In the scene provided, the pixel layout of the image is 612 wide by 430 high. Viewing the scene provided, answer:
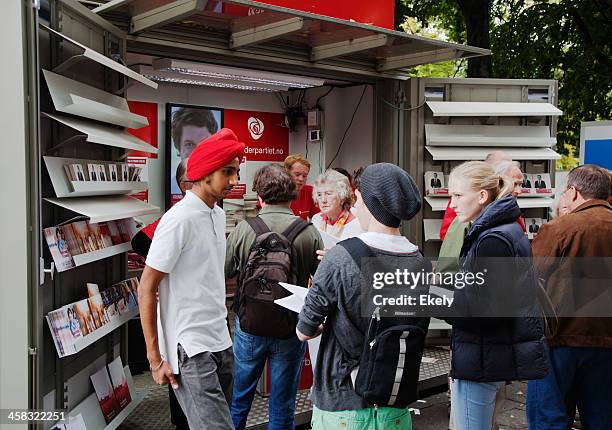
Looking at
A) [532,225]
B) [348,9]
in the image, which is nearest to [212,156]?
[348,9]

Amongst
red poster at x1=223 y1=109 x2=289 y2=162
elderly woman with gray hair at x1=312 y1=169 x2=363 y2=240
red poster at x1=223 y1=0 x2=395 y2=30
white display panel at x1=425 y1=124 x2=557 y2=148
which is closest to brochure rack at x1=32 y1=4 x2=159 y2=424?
red poster at x1=223 y1=0 x2=395 y2=30

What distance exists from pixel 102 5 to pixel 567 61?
384 inches

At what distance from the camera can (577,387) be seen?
12.5ft

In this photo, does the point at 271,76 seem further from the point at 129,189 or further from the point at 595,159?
the point at 595,159

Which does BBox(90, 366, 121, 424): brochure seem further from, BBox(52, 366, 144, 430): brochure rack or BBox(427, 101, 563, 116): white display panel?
BBox(427, 101, 563, 116): white display panel

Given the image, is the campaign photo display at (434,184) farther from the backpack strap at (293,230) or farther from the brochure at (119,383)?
the brochure at (119,383)

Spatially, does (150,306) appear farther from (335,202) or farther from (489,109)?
(489,109)

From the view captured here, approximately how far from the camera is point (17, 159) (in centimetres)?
312

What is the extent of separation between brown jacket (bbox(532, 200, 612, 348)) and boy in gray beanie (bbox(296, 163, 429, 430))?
1.42 meters

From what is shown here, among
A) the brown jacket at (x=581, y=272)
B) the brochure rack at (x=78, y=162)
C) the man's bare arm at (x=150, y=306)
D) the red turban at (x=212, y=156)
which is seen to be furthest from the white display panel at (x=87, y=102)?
the brown jacket at (x=581, y=272)

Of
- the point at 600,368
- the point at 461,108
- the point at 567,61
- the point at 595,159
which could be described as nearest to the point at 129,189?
the point at 600,368

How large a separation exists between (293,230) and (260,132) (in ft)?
13.0

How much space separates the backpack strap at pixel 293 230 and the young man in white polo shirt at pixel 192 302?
797 mm

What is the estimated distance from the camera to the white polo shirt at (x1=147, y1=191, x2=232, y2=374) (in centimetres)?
295
